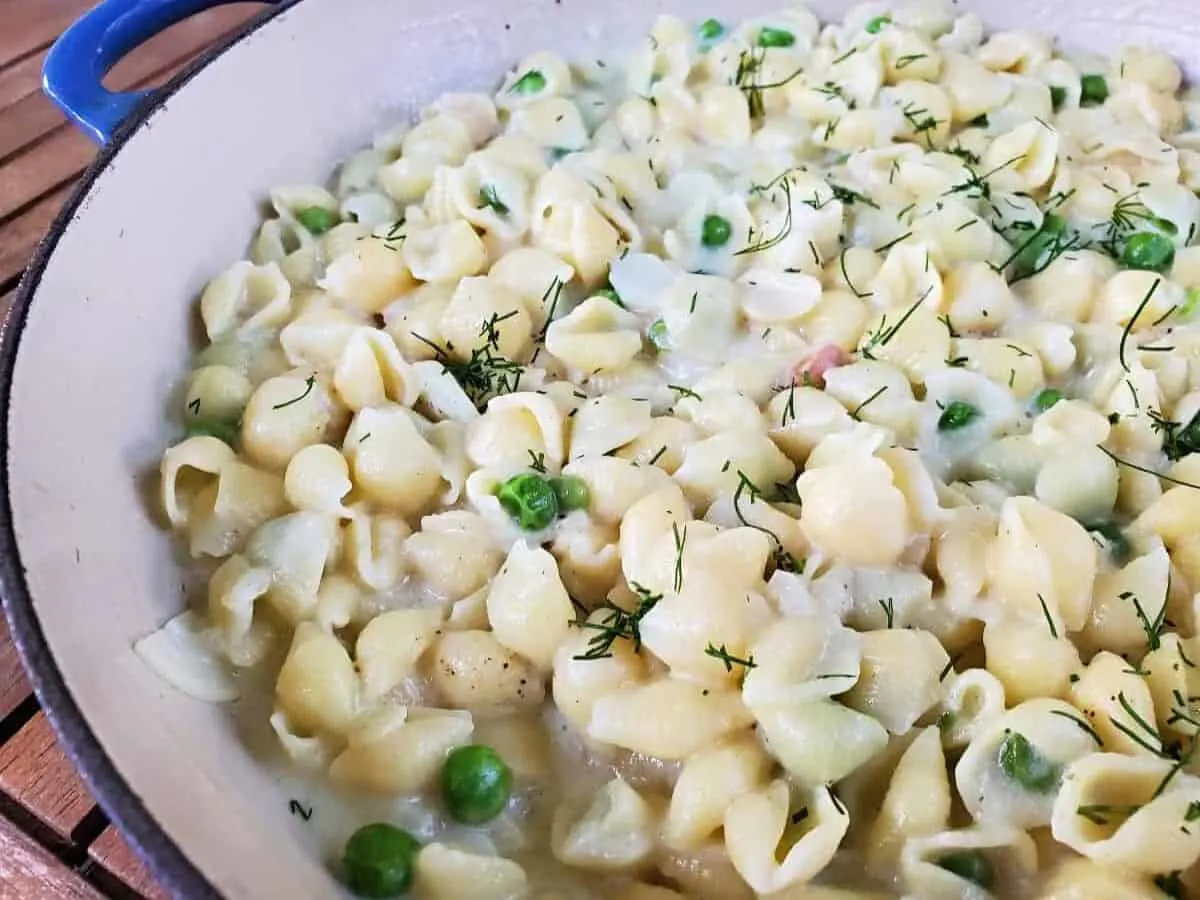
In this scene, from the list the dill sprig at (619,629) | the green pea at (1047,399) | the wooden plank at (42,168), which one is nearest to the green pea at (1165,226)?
the green pea at (1047,399)

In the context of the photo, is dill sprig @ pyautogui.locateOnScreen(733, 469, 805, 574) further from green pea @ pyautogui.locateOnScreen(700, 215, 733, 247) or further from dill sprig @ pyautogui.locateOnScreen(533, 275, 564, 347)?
green pea @ pyautogui.locateOnScreen(700, 215, 733, 247)

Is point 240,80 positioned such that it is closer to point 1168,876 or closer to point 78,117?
point 78,117

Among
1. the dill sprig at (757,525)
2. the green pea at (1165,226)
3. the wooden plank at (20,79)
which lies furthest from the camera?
the wooden plank at (20,79)

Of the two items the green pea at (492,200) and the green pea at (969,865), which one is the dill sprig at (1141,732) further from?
the green pea at (492,200)

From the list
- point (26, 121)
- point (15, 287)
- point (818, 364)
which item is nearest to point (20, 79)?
point (26, 121)

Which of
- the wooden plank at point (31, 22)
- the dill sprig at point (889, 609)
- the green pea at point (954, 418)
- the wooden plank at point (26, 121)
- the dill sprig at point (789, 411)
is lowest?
the green pea at point (954, 418)

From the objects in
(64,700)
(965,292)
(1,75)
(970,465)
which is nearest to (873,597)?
(970,465)

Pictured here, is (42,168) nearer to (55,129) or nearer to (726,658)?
(55,129)
